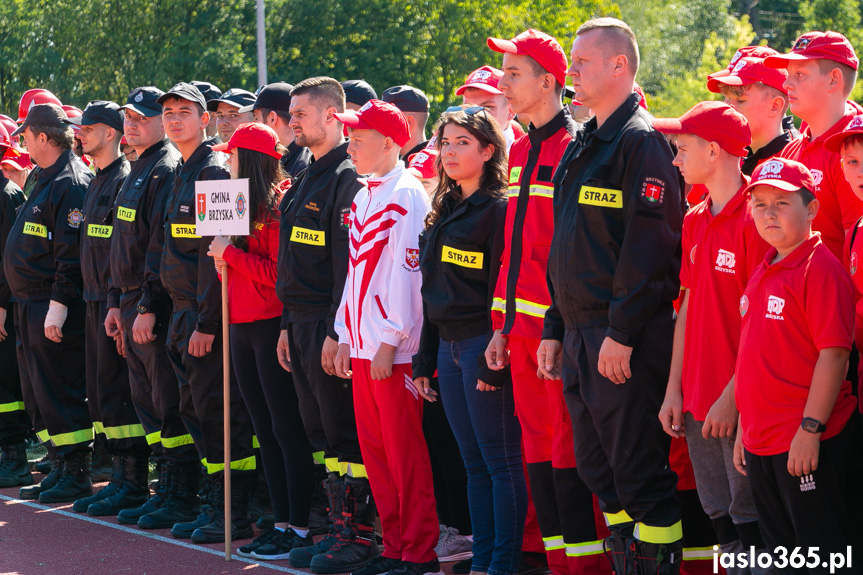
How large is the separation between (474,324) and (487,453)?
26.2 inches

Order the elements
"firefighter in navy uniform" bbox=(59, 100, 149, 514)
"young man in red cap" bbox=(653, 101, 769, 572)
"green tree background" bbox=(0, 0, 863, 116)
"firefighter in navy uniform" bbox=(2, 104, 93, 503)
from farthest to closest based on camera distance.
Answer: "green tree background" bbox=(0, 0, 863, 116) < "firefighter in navy uniform" bbox=(2, 104, 93, 503) < "firefighter in navy uniform" bbox=(59, 100, 149, 514) < "young man in red cap" bbox=(653, 101, 769, 572)

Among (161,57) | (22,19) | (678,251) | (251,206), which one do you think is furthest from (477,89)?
(22,19)

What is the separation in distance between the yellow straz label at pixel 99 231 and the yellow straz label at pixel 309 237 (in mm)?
2263

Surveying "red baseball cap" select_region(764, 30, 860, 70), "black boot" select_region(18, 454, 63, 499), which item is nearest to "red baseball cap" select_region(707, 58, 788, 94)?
"red baseball cap" select_region(764, 30, 860, 70)

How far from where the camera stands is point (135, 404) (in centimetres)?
790

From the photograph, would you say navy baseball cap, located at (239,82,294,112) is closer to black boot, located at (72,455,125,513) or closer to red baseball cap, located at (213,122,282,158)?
red baseball cap, located at (213,122,282,158)

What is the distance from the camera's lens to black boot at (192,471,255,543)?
23.0 ft

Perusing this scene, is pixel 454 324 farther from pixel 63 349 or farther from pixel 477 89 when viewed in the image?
pixel 63 349

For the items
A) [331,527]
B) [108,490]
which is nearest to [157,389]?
[108,490]

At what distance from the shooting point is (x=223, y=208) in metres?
6.63

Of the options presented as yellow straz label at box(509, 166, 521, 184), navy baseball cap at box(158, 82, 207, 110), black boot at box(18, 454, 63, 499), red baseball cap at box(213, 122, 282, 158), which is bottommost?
black boot at box(18, 454, 63, 499)

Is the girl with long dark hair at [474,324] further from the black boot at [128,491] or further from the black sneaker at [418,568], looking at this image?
the black boot at [128,491]

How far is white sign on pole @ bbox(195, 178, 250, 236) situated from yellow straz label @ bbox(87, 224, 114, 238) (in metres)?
1.63

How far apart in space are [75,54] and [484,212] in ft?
85.0
